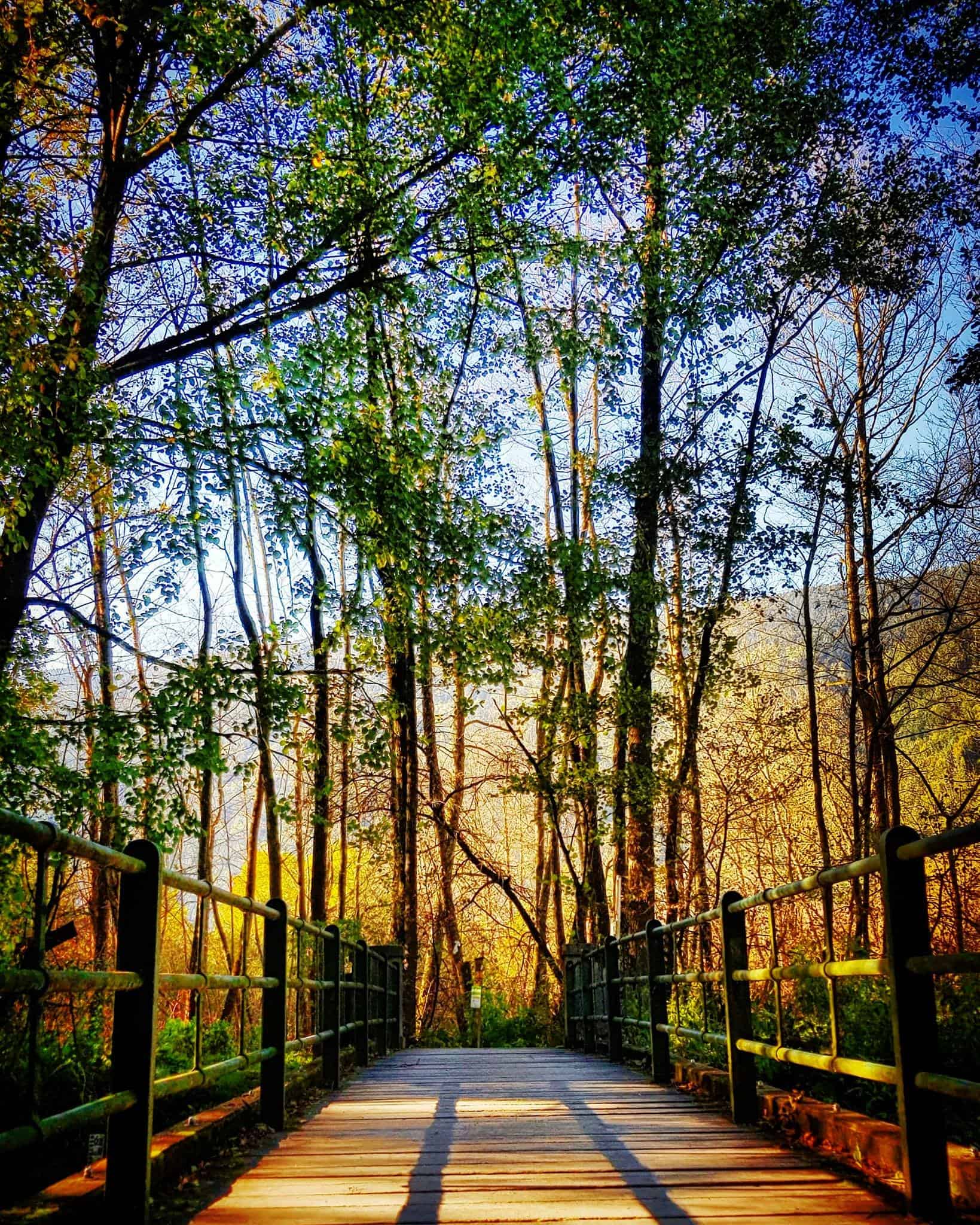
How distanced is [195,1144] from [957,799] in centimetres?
1931

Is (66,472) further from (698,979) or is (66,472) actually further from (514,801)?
(514,801)

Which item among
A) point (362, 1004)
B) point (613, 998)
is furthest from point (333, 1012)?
point (613, 998)

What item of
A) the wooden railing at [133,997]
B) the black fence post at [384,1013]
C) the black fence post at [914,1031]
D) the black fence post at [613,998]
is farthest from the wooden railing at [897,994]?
the black fence post at [384,1013]

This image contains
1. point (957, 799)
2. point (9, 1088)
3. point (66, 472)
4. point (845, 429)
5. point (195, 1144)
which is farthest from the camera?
point (957, 799)

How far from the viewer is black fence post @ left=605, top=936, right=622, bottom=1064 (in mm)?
9172

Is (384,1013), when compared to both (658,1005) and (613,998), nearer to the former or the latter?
(613,998)

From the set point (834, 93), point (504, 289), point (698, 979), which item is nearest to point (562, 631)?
point (504, 289)

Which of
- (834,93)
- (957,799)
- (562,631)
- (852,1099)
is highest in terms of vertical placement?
(834,93)

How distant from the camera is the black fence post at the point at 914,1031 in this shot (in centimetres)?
288

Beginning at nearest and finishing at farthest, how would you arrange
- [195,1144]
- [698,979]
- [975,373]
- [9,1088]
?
[195,1144], [9,1088], [698,979], [975,373]

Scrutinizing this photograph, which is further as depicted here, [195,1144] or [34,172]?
[34,172]

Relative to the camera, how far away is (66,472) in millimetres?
8188

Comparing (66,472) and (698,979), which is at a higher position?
(66,472)

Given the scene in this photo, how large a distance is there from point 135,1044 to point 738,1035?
297 cm
